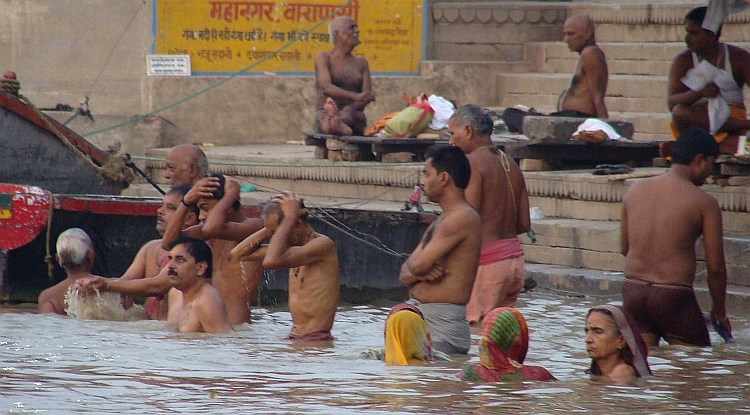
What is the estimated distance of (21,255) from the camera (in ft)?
32.8

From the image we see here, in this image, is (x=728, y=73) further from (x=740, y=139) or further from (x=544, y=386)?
(x=544, y=386)

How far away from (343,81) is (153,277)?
551 cm

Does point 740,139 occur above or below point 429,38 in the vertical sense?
below

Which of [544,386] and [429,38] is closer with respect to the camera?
[544,386]

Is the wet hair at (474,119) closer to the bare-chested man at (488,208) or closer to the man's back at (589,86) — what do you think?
the bare-chested man at (488,208)

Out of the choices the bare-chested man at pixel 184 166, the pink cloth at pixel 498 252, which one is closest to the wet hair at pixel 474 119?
the pink cloth at pixel 498 252

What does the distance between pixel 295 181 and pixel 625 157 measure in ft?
11.8

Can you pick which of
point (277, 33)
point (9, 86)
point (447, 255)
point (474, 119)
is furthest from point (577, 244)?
point (277, 33)

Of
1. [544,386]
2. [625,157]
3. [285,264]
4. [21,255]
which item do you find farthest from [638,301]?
[21,255]

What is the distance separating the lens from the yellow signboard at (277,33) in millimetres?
15203

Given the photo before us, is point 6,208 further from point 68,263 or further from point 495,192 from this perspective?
point 495,192

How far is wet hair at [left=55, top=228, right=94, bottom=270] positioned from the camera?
344 inches

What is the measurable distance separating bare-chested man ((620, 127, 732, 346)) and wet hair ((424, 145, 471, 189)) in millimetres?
1071

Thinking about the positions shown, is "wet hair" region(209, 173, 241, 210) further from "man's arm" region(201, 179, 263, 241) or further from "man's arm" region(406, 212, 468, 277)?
"man's arm" region(406, 212, 468, 277)
